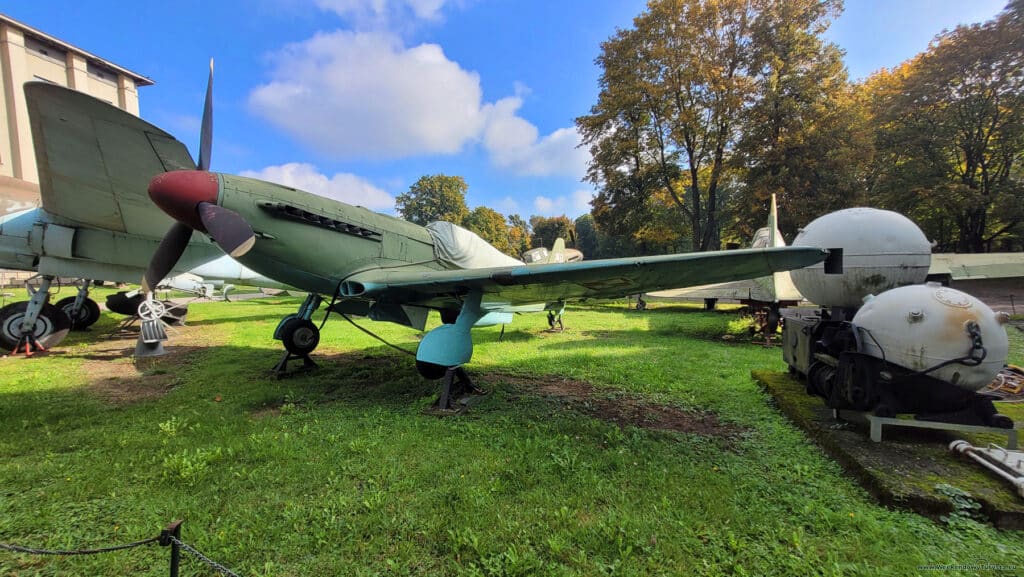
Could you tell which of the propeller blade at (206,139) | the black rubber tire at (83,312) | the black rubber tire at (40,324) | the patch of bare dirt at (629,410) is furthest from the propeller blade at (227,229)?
the black rubber tire at (83,312)

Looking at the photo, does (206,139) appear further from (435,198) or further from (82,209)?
(435,198)

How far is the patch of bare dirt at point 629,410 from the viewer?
159 inches

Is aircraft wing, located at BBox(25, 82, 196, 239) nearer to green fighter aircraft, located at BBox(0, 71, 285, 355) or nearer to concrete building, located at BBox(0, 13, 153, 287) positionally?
green fighter aircraft, located at BBox(0, 71, 285, 355)

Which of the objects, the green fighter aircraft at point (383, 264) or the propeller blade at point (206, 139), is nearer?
the green fighter aircraft at point (383, 264)

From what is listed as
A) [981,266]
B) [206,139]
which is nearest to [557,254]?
→ [206,139]

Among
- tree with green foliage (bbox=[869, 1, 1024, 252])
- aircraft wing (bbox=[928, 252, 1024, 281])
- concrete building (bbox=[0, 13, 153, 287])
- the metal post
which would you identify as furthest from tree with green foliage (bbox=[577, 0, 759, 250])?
concrete building (bbox=[0, 13, 153, 287])

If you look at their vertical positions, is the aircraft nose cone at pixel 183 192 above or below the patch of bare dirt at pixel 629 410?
above

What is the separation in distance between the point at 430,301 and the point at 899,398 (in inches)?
197

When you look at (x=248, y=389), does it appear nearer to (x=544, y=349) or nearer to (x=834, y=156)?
(x=544, y=349)

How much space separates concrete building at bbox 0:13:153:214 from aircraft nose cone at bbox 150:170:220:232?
1606 inches

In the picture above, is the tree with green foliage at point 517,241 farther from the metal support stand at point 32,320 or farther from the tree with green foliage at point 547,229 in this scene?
the metal support stand at point 32,320

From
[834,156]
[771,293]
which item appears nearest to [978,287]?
[834,156]

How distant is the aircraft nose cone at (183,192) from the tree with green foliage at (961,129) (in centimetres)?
2463

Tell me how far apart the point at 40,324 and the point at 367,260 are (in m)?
7.76
